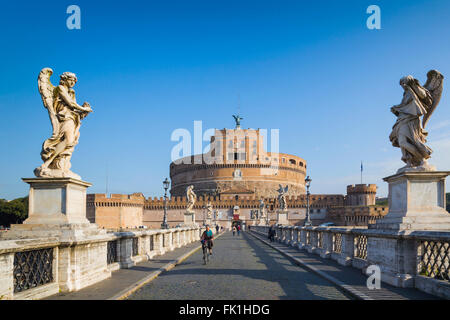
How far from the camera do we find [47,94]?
8.49 metres

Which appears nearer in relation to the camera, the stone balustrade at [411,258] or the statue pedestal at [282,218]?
the stone balustrade at [411,258]

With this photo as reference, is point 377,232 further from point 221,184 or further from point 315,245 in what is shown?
point 221,184

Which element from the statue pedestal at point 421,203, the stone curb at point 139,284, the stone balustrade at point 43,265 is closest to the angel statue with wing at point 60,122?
the stone balustrade at point 43,265

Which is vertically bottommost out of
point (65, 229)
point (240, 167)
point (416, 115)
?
point (65, 229)

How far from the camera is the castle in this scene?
86875mm

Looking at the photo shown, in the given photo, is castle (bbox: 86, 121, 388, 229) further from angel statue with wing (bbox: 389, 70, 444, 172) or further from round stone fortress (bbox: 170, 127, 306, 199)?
angel statue with wing (bbox: 389, 70, 444, 172)

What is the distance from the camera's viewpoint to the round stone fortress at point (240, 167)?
10388 centimetres

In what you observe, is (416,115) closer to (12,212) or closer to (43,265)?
(43,265)

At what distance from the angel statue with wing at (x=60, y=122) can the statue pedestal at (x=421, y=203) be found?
6.37 metres

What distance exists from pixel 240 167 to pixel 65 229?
96.6 metres

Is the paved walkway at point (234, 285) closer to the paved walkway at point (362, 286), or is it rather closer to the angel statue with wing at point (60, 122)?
the paved walkway at point (362, 286)

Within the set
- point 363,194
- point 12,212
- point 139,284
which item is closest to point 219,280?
point 139,284

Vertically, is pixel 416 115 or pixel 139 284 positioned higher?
pixel 416 115
